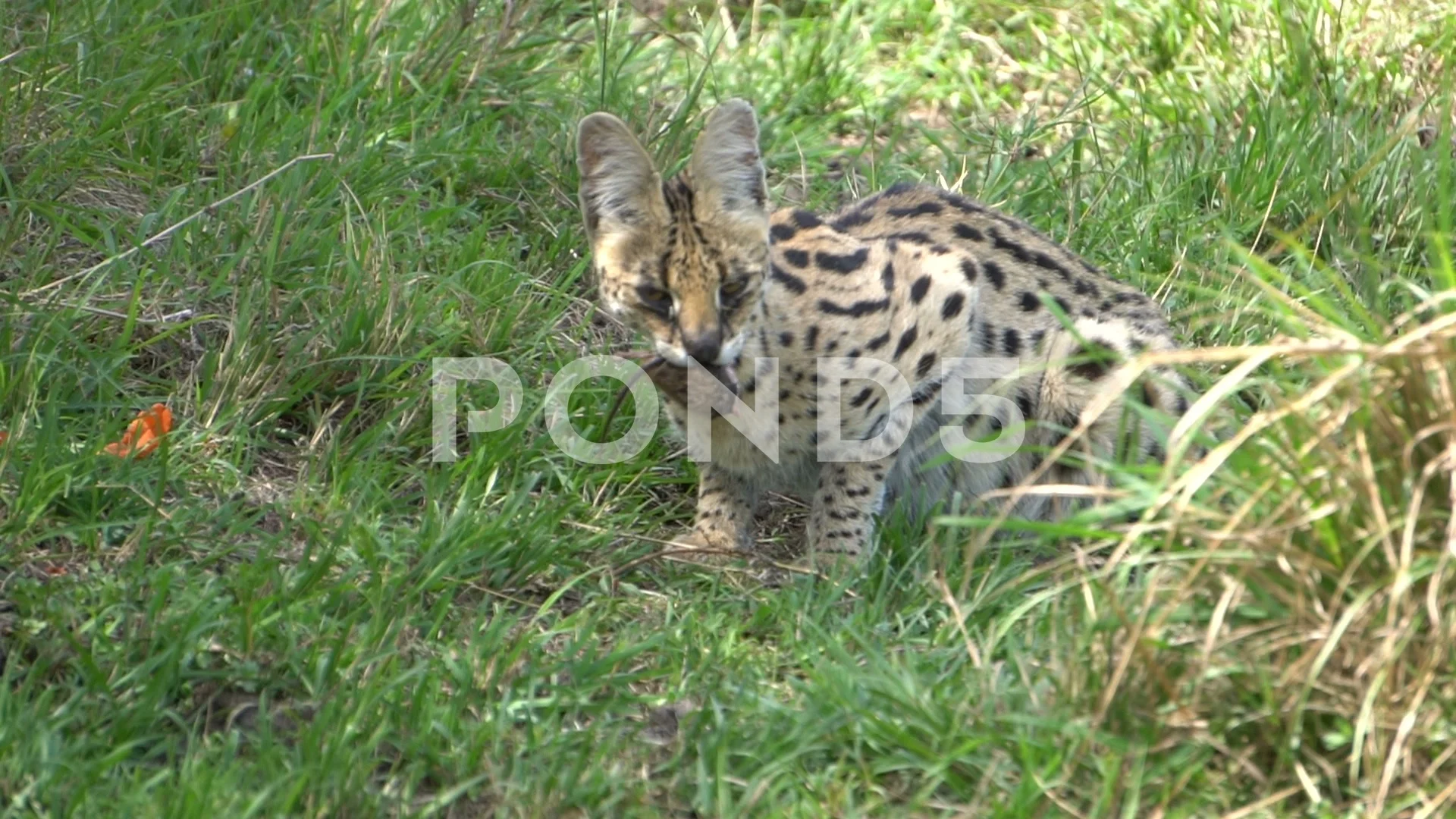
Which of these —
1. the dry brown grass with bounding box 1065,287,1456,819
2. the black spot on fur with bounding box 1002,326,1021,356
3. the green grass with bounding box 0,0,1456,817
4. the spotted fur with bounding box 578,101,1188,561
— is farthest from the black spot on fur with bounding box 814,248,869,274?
the dry brown grass with bounding box 1065,287,1456,819

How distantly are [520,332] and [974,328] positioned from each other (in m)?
1.35

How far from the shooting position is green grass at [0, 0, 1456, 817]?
3330mm

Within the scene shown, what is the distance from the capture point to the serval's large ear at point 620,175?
14.9 ft

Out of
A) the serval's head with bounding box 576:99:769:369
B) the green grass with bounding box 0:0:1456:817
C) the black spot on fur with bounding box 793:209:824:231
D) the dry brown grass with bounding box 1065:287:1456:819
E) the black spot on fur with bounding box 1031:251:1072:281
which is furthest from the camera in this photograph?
the black spot on fur with bounding box 1031:251:1072:281

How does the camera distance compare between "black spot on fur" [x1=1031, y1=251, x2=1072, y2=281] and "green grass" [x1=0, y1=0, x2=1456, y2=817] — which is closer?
"green grass" [x1=0, y1=0, x2=1456, y2=817]

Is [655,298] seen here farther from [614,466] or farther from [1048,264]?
[1048,264]

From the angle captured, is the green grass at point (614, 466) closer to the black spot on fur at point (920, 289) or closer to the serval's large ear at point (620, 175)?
the black spot on fur at point (920, 289)

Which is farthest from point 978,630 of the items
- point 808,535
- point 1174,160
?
point 1174,160

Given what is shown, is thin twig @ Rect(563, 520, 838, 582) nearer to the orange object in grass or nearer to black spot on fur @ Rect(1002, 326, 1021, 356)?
black spot on fur @ Rect(1002, 326, 1021, 356)

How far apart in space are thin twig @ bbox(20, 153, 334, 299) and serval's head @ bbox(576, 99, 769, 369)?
96 centimetres

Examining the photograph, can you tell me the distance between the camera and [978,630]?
13.6 ft

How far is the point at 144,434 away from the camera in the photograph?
4.54 m

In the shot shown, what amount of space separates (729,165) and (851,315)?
0.55 meters

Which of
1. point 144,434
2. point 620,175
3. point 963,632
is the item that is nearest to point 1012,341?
point 620,175
